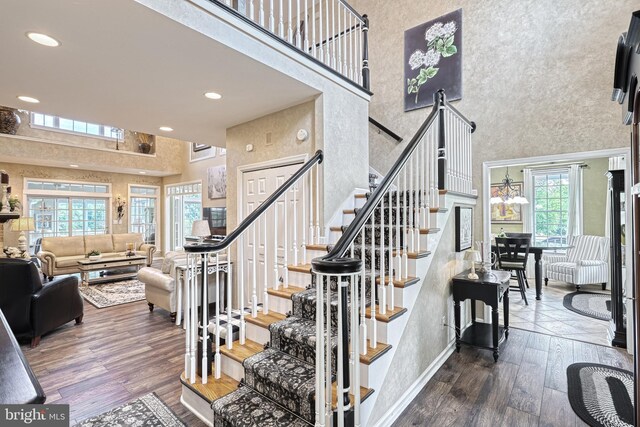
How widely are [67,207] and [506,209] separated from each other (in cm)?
1219

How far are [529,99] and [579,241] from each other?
13.1ft

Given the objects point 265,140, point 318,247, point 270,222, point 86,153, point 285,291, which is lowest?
point 285,291

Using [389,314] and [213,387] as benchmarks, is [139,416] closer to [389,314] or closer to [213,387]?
[213,387]

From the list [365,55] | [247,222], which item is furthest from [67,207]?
[365,55]

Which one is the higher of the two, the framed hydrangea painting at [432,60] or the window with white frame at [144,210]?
the framed hydrangea painting at [432,60]

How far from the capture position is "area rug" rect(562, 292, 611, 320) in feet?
14.6

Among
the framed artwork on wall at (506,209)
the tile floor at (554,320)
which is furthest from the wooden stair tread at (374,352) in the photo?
the framed artwork on wall at (506,209)

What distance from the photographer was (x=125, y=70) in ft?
8.84

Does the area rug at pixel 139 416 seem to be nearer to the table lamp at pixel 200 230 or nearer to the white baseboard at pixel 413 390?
the white baseboard at pixel 413 390

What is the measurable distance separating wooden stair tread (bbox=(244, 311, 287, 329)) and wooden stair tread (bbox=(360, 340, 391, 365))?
0.87m

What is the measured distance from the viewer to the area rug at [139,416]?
222cm

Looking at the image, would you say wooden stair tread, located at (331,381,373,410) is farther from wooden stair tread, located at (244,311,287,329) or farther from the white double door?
the white double door

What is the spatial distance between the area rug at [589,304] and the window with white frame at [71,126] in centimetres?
1053

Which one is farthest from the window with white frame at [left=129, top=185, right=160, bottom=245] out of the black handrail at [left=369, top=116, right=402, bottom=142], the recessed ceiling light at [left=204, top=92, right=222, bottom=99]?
the black handrail at [left=369, top=116, right=402, bottom=142]
